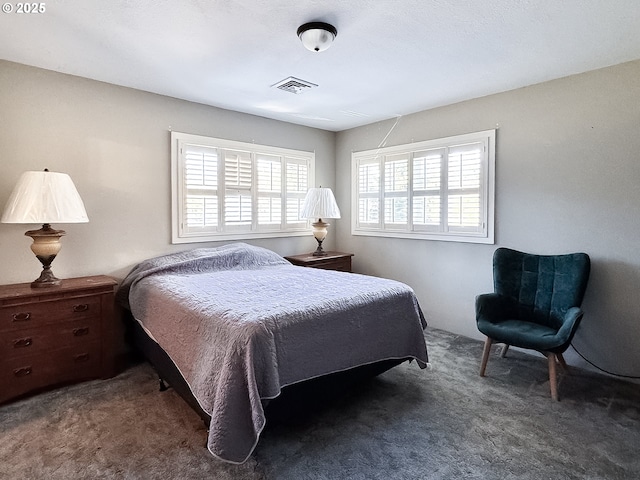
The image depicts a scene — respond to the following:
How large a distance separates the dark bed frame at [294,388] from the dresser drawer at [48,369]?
400 millimetres

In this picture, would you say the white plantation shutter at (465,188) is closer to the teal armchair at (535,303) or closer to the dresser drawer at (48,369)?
the teal armchair at (535,303)

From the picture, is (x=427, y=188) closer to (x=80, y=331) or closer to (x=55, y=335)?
(x=80, y=331)

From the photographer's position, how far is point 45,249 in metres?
2.64

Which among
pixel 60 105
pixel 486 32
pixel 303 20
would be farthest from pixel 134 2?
pixel 486 32

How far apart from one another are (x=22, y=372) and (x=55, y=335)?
0.93ft

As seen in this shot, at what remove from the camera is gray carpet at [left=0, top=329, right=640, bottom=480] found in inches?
71.2

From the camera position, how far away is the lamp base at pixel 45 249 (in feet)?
8.62

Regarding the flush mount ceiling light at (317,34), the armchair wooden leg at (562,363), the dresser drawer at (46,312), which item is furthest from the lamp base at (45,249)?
the armchair wooden leg at (562,363)

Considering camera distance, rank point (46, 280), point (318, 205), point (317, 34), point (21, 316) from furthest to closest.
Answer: point (318, 205), point (46, 280), point (21, 316), point (317, 34)

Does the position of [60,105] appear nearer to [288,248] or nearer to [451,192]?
[288,248]

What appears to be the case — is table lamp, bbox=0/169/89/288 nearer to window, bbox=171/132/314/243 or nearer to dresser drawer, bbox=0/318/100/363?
dresser drawer, bbox=0/318/100/363

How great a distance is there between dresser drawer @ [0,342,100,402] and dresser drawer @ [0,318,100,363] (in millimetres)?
37

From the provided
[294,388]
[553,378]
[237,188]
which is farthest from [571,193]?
[237,188]

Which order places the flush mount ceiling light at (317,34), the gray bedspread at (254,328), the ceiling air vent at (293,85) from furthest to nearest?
the ceiling air vent at (293,85) → the flush mount ceiling light at (317,34) → the gray bedspread at (254,328)
